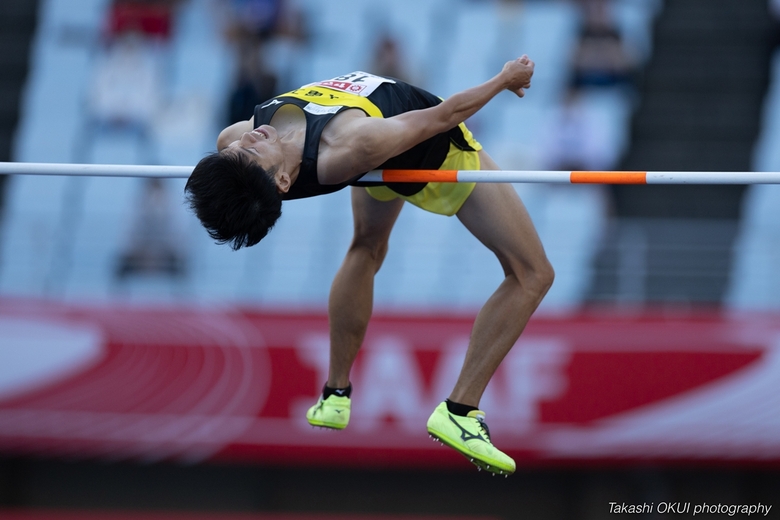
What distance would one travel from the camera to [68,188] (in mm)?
9648

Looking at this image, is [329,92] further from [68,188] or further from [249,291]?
[68,188]

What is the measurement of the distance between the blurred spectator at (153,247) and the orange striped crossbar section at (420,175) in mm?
4057

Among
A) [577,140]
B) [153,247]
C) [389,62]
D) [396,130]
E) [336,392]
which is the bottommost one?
[336,392]

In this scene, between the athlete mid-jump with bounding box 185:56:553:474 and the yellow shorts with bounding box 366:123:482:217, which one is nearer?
the athlete mid-jump with bounding box 185:56:553:474

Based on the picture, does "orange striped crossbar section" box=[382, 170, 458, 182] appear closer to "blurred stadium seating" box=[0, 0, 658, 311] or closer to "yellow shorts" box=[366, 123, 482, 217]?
"yellow shorts" box=[366, 123, 482, 217]

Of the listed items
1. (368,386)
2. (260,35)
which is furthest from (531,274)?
(260,35)

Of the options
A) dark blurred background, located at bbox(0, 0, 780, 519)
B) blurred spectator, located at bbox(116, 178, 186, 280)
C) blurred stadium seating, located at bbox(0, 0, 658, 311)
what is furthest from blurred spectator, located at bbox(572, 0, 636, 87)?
blurred spectator, located at bbox(116, 178, 186, 280)

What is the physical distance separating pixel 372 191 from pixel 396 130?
0.66 meters

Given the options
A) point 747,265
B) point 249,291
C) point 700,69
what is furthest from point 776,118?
point 249,291

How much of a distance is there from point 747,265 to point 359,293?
14.4 ft

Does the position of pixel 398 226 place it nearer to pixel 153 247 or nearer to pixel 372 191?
pixel 153 247

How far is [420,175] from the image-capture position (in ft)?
15.4

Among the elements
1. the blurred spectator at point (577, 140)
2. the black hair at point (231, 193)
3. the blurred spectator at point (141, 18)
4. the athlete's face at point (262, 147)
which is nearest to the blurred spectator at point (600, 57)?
the blurred spectator at point (577, 140)

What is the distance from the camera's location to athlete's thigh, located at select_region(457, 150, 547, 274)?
491cm
